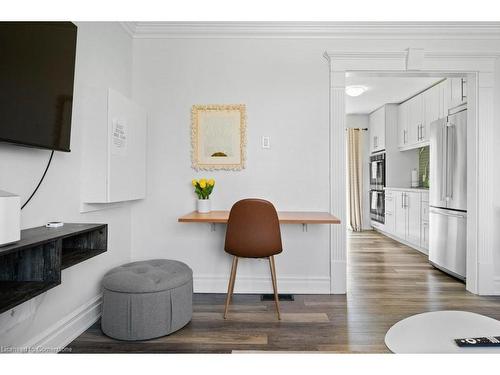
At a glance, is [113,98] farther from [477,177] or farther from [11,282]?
[477,177]

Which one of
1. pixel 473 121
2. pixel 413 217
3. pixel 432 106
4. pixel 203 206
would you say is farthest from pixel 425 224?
pixel 203 206

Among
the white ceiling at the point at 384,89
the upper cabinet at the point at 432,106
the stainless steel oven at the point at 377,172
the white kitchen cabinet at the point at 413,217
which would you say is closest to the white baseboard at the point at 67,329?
the white ceiling at the point at 384,89

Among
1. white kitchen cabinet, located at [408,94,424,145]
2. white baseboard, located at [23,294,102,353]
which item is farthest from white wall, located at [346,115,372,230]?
white baseboard, located at [23,294,102,353]

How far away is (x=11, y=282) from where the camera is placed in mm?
1363

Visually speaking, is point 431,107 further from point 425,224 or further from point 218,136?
point 218,136

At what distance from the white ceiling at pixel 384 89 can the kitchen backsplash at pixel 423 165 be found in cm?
104

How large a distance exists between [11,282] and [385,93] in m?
5.66

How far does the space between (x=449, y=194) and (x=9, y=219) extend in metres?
3.84

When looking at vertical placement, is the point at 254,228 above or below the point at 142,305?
above

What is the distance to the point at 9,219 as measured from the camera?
1.17 metres

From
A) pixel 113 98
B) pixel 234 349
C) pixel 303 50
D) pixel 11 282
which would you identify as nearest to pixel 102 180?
pixel 113 98

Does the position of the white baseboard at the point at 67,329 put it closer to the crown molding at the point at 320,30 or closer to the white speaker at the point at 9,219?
the white speaker at the point at 9,219

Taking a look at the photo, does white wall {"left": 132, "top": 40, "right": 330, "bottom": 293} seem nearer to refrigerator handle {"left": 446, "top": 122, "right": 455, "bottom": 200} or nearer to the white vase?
the white vase
